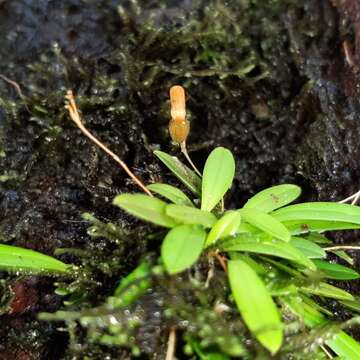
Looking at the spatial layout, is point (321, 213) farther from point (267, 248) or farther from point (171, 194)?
point (171, 194)

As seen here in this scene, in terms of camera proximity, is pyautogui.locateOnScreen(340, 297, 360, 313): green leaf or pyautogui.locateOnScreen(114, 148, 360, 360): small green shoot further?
pyautogui.locateOnScreen(340, 297, 360, 313): green leaf

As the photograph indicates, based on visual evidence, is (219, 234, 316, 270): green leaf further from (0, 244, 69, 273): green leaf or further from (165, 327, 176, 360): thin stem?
(0, 244, 69, 273): green leaf

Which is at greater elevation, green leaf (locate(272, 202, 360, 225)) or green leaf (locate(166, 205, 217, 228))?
green leaf (locate(166, 205, 217, 228))

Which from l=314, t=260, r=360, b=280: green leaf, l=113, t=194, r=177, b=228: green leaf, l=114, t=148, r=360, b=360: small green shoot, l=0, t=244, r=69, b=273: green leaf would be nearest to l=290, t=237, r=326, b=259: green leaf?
l=114, t=148, r=360, b=360: small green shoot

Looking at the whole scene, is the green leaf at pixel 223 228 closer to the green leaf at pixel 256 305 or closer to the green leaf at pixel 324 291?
the green leaf at pixel 256 305

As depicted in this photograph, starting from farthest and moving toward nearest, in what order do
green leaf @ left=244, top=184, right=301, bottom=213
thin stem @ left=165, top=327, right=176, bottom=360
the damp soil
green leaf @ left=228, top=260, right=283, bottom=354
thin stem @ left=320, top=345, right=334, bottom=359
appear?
the damp soil
green leaf @ left=244, top=184, right=301, bottom=213
thin stem @ left=320, top=345, right=334, bottom=359
thin stem @ left=165, top=327, right=176, bottom=360
green leaf @ left=228, top=260, right=283, bottom=354

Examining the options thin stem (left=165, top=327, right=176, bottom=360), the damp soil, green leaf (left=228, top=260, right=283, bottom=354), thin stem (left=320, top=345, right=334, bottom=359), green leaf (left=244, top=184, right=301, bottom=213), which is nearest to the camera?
green leaf (left=228, top=260, right=283, bottom=354)

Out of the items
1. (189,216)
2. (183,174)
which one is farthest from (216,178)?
(189,216)
